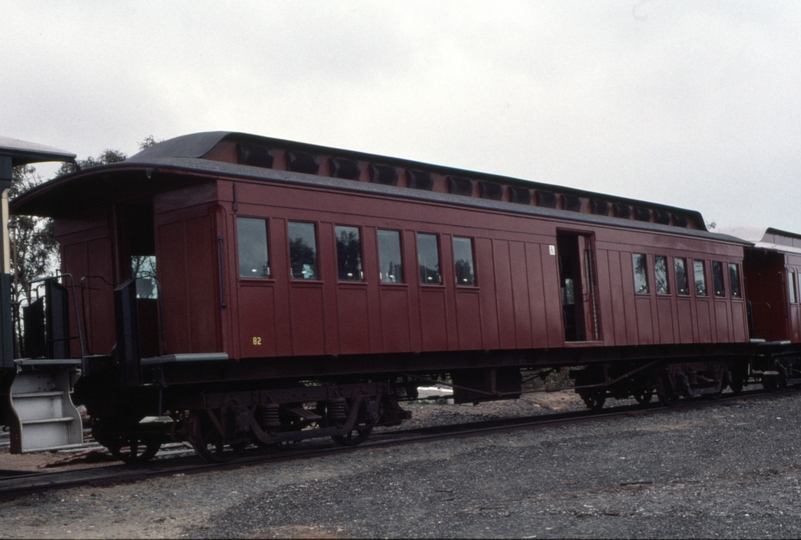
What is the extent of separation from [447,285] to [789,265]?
11.9 metres

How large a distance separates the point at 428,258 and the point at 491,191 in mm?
2819

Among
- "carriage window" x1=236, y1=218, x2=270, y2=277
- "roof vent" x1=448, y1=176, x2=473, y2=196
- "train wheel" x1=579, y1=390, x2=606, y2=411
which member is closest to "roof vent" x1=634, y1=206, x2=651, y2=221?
"train wheel" x1=579, y1=390, x2=606, y2=411

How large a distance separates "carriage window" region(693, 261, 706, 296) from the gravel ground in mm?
6696

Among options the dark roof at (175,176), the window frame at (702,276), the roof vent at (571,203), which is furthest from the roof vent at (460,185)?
the window frame at (702,276)

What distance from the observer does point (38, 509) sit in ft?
24.8

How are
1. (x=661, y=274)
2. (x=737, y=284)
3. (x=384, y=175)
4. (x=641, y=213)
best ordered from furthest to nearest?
(x=737, y=284), (x=641, y=213), (x=661, y=274), (x=384, y=175)

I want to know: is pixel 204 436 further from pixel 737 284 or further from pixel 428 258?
pixel 737 284

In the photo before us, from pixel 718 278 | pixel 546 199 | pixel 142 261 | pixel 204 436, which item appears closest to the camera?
pixel 204 436

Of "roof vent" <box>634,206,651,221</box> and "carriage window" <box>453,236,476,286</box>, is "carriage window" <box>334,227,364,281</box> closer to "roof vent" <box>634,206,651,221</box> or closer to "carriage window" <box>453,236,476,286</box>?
"carriage window" <box>453,236,476,286</box>

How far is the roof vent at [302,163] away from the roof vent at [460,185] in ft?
9.19

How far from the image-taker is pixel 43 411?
26.7ft

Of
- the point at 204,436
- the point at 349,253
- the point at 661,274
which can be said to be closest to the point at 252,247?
the point at 349,253

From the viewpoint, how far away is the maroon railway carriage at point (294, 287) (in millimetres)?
9875

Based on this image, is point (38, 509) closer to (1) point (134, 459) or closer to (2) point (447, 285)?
(1) point (134, 459)
